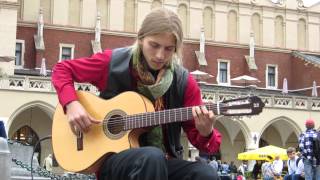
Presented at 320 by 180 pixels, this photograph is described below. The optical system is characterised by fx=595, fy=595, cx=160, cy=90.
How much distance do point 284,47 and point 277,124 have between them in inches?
301

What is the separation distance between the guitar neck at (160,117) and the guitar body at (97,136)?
0.16ft

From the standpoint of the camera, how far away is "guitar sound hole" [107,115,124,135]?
3.00 metres

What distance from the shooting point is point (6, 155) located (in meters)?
4.06

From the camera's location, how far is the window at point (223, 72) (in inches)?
1400

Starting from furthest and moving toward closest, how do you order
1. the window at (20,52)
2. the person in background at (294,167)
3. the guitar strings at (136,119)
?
1. the window at (20,52)
2. the person in background at (294,167)
3. the guitar strings at (136,119)

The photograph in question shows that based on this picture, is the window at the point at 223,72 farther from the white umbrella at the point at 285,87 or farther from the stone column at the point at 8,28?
the stone column at the point at 8,28

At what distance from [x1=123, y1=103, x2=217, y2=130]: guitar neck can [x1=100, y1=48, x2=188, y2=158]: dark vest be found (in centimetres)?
20

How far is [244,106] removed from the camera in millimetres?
2742

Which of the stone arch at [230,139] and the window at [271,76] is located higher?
the window at [271,76]

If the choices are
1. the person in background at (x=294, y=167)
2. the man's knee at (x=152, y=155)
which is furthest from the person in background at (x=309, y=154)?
the man's knee at (x=152, y=155)

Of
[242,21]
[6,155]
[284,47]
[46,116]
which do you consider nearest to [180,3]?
[242,21]

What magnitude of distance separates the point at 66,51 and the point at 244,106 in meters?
30.1

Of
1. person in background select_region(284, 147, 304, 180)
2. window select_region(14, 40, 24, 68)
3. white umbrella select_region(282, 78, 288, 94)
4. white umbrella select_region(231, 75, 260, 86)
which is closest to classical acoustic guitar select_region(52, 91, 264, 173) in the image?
person in background select_region(284, 147, 304, 180)

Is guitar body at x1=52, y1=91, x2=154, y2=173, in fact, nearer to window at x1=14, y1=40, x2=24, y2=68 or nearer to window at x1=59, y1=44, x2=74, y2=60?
window at x1=14, y1=40, x2=24, y2=68
